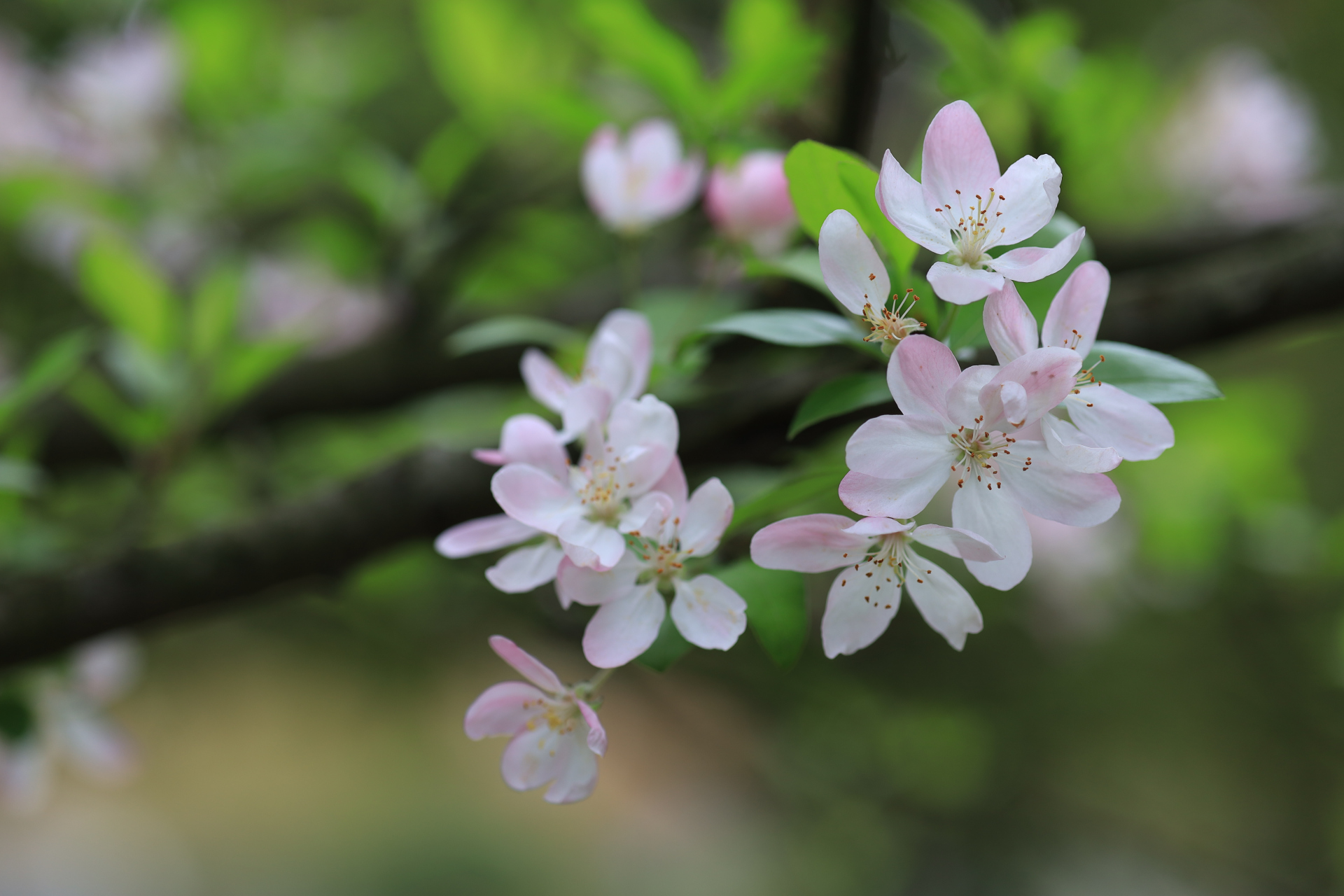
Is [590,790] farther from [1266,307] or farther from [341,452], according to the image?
[341,452]

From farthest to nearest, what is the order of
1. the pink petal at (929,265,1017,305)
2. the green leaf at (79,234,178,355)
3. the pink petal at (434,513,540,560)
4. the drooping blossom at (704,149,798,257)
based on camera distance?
1. the green leaf at (79,234,178,355)
2. the drooping blossom at (704,149,798,257)
3. the pink petal at (434,513,540,560)
4. the pink petal at (929,265,1017,305)

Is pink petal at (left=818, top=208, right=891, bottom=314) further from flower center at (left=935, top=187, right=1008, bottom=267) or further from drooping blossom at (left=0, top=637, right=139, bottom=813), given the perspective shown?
drooping blossom at (left=0, top=637, right=139, bottom=813)

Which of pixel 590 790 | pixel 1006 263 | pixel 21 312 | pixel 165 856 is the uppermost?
pixel 1006 263

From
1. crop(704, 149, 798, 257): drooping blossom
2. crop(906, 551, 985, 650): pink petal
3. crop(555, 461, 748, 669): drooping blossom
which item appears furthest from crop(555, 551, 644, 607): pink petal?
crop(704, 149, 798, 257): drooping blossom

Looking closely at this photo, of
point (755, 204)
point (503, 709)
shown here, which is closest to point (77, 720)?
point (503, 709)

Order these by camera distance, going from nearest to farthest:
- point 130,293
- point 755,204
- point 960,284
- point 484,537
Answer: point 960,284, point 484,537, point 755,204, point 130,293

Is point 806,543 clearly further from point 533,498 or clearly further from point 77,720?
point 77,720

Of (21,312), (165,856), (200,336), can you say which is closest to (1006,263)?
(200,336)
